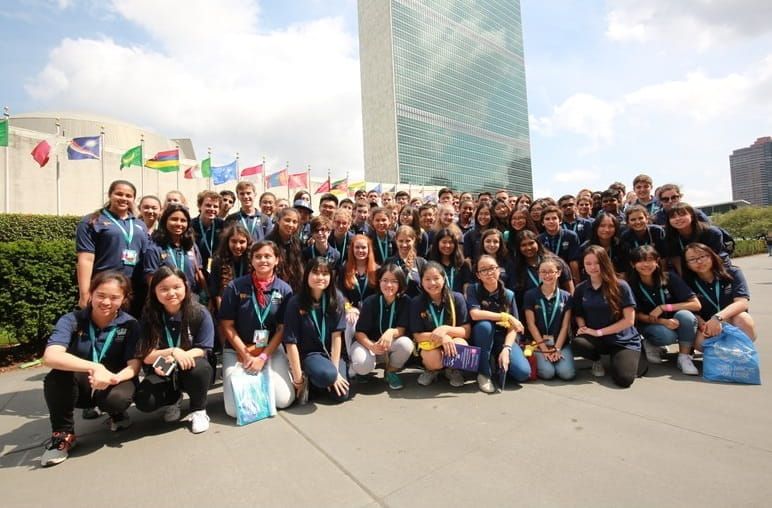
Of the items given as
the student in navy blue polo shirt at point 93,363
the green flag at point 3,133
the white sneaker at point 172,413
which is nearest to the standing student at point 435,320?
the white sneaker at point 172,413

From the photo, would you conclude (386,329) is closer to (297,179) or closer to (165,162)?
(165,162)

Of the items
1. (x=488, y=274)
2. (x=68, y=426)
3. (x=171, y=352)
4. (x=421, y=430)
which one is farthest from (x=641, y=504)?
(x=68, y=426)

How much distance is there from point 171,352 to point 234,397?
2.09 feet

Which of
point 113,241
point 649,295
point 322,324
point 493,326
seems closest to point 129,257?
point 113,241

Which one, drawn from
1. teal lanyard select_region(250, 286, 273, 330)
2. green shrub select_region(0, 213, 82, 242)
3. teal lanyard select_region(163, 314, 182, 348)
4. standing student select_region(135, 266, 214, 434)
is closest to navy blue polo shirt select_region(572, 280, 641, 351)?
teal lanyard select_region(250, 286, 273, 330)

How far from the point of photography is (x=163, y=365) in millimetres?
2889

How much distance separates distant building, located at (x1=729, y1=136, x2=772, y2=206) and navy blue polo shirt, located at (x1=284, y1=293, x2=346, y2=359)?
13295 centimetres

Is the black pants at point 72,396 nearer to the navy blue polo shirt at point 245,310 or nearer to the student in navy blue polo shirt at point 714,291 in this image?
the navy blue polo shirt at point 245,310

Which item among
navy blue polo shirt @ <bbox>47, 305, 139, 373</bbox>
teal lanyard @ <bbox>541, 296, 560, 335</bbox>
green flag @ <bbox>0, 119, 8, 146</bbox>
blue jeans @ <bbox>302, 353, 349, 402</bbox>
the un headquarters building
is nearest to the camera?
navy blue polo shirt @ <bbox>47, 305, 139, 373</bbox>

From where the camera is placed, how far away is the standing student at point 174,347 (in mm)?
2963

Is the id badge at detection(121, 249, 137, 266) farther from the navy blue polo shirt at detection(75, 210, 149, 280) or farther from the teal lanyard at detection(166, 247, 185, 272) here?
the teal lanyard at detection(166, 247, 185, 272)

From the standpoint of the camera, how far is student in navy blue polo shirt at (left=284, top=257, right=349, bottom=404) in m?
3.41

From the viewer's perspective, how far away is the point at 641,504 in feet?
6.10

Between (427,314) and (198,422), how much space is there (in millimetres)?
2291
